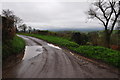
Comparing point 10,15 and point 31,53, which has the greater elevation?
point 10,15

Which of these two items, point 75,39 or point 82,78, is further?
point 75,39

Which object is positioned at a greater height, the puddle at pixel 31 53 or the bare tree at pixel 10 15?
the bare tree at pixel 10 15

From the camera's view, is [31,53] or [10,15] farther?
[10,15]

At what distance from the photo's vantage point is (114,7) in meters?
15.2

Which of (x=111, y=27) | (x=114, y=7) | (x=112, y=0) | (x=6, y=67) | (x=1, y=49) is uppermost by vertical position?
(x=112, y=0)

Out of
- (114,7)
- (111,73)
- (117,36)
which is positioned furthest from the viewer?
(114,7)

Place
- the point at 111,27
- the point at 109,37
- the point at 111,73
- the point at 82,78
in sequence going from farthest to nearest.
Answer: the point at 111,27 → the point at 109,37 → the point at 111,73 → the point at 82,78

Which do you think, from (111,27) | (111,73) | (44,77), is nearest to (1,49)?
(44,77)

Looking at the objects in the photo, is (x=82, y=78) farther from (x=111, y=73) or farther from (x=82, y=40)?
(x=82, y=40)

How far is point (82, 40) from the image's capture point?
16.0 meters

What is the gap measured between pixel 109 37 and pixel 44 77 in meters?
10.7

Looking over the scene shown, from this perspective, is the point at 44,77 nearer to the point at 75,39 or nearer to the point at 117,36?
the point at 117,36

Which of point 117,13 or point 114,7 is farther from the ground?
point 114,7

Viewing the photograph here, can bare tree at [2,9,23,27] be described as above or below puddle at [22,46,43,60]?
above
